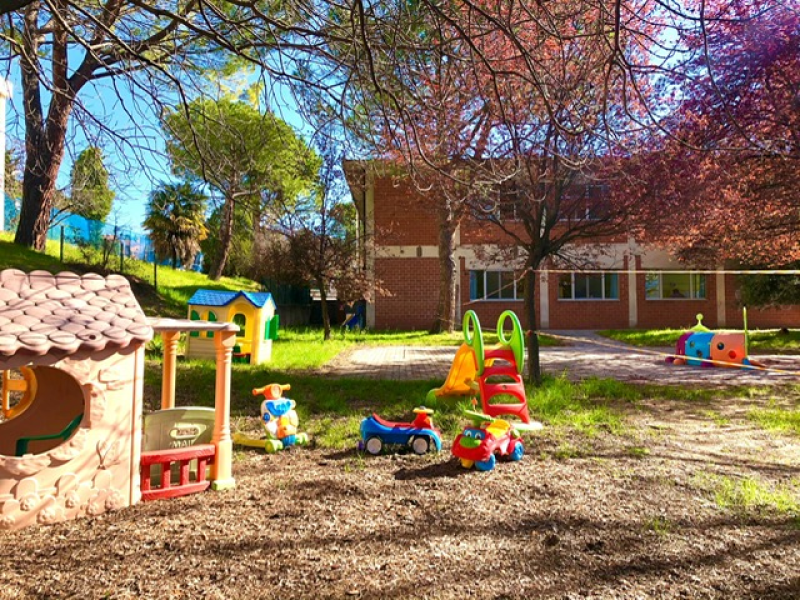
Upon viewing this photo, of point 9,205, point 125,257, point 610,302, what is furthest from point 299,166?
point 9,205

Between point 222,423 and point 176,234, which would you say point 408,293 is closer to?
point 176,234

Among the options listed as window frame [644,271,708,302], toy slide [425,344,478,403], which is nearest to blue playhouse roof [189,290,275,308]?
toy slide [425,344,478,403]

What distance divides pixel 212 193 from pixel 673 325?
1979 centimetres

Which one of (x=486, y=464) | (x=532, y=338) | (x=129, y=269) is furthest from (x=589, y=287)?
(x=486, y=464)

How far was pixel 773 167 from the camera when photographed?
301 inches

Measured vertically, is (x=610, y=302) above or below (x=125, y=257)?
below

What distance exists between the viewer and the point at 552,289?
66.5 feet

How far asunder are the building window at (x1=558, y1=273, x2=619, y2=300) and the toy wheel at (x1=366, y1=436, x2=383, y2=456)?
17143 mm

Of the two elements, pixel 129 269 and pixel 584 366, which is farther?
pixel 129 269

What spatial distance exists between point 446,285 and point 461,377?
1107 centimetres

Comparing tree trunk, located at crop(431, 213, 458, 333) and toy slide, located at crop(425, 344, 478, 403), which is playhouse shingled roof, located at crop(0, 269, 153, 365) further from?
→ tree trunk, located at crop(431, 213, 458, 333)

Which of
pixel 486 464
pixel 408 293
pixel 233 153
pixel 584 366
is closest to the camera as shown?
pixel 486 464

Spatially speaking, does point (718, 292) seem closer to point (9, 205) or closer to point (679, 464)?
point (679, 464)

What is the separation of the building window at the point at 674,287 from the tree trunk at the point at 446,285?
817 cm
